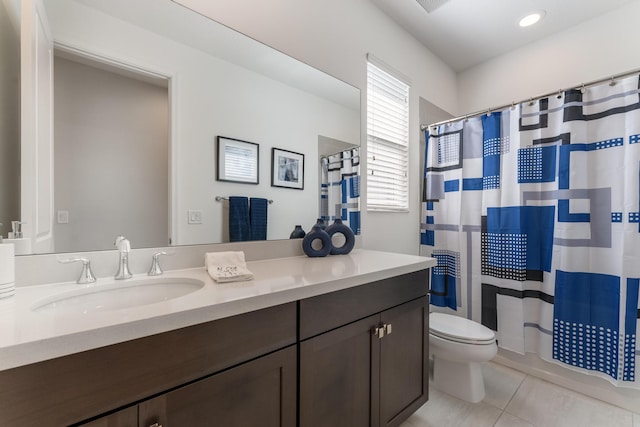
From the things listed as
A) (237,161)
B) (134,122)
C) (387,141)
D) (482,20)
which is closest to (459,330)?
(387,141)

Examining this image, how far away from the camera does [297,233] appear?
1.59 metres

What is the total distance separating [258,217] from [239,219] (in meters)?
0.11

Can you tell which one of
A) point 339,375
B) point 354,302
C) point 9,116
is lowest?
point 339,375

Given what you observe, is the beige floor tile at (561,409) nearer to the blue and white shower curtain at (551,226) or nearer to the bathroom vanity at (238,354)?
the blue and white shower curtain at (551,226)

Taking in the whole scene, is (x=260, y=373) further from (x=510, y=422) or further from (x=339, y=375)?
(x=510, y=422)

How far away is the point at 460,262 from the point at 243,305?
1990 millimetres

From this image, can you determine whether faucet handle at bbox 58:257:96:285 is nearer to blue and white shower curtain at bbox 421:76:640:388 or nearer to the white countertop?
the white countertop

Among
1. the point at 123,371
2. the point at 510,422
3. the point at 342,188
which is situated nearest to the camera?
the point at 123,371

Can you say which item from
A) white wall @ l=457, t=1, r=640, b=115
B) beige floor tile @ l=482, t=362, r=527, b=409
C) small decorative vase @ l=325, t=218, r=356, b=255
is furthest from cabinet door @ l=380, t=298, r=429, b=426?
white wall @ l=457, t=1, r=640, b=115

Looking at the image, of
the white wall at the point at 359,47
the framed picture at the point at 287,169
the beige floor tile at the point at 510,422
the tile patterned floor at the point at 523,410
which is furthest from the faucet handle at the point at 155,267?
the beige floor tile at the point at 510,422

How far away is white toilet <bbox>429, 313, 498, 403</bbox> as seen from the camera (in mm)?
1614

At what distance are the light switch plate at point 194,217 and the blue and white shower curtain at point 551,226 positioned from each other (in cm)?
193

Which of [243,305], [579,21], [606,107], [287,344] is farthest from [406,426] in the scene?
[579,21]

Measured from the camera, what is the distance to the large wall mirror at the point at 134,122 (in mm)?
929
